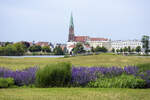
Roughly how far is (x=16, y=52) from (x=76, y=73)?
95.9m

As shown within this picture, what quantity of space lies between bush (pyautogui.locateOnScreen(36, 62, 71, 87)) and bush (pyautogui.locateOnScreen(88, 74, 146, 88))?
1.17m

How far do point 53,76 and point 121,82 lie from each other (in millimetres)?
2855

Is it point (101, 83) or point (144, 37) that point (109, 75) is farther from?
point (144, 37)

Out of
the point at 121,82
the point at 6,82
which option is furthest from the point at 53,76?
the point at 121,82

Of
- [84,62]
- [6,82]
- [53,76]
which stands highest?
[53,76]

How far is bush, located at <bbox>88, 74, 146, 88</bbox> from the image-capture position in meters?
11.7

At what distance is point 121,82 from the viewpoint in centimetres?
1172

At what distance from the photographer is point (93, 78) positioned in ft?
40.4

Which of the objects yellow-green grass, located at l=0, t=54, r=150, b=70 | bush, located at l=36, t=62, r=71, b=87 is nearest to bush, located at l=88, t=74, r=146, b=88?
bush, located at l=36, t=62, r=71, b=87

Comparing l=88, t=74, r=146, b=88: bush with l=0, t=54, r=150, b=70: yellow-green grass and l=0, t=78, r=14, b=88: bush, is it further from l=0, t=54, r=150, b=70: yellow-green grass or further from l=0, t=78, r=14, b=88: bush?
l=0, t=54, r=150, b=70: yellow-green grass

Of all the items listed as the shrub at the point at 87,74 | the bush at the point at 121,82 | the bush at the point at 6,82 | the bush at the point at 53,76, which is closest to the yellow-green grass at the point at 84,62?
the shrub at the point at 87,74

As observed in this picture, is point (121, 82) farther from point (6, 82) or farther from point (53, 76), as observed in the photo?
point (6, 82)

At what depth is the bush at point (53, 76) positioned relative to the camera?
38.5 ft

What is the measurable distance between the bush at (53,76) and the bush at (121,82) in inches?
45.9
